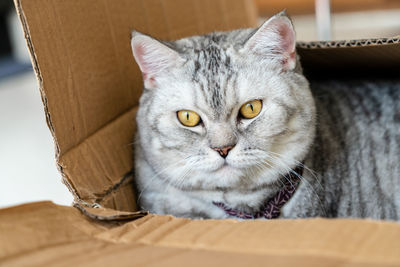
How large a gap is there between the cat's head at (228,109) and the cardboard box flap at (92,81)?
0.14 m

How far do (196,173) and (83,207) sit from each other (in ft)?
1.11

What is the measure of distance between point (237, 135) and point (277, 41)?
0.30m

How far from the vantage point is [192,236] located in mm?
859

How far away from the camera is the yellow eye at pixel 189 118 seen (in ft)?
4.02

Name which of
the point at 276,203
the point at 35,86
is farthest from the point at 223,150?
the point at 35,86

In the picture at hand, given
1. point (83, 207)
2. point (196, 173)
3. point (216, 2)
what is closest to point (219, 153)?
point (196, 173)

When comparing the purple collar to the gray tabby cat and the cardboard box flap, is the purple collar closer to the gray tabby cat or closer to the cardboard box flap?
the gray tabby cat

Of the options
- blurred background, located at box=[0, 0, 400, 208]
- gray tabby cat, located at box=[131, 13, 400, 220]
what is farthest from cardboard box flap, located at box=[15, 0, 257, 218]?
blurred background, located at box=[0, 0, 400, 208]

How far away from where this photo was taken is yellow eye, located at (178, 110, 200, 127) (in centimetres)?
123

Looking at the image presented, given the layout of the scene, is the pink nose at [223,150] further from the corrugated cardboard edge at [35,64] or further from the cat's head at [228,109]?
the corrugated cardboard edge at [35,64]

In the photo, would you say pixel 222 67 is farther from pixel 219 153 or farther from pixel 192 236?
pixel 192 236

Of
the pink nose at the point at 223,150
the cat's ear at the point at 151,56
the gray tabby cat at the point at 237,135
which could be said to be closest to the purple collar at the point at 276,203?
the gray tabby cat at the point at 237,135

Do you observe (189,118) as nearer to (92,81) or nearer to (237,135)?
(237,135)

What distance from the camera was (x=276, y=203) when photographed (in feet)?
4.23
